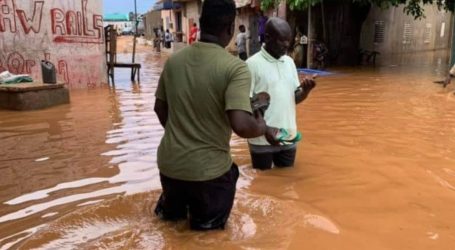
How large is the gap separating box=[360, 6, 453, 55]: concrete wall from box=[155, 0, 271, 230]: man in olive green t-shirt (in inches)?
809

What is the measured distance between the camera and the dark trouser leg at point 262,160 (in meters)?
4.52

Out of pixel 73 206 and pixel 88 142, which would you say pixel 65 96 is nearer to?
pixel 88 142

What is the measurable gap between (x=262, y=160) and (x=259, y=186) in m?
0.38

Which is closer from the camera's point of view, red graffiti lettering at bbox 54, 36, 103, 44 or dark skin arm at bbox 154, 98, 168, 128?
dark skin arm at bbox 154, 98, 168, 128

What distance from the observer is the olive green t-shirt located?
267cm

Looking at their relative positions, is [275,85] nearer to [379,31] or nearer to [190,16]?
[379,31]

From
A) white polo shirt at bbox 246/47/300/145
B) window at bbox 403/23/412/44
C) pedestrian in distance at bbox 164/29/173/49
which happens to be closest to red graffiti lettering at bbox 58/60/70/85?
white polo shirt at bbox 246/47/300/145

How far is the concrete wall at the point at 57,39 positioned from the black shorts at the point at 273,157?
771 centimetres

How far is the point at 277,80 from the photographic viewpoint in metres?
4.27

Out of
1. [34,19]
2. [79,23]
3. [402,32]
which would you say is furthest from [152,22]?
[34,19]

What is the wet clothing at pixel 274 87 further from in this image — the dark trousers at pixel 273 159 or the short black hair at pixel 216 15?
the short black hair at pixel 216 15

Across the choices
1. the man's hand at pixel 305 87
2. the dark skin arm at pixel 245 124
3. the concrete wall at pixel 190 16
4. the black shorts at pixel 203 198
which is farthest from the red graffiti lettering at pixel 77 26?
the concrete wall at pixel 190 16

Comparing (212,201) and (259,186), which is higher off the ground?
(212,201)

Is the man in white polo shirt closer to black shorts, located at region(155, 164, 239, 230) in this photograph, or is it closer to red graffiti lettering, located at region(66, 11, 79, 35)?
black shorts, located at region(155, 164, 239, 230)
